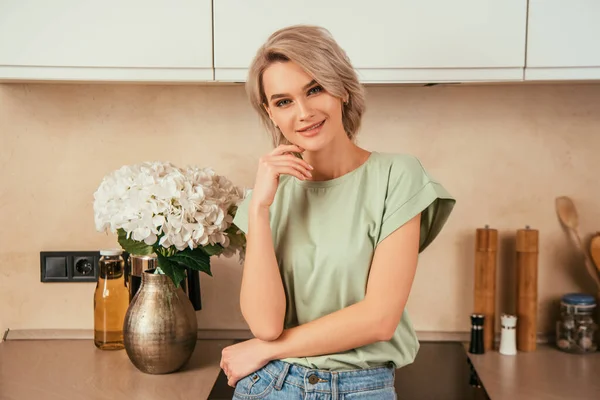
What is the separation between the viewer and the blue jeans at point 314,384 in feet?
4.11

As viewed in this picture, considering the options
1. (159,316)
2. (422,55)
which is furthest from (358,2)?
(159,316)

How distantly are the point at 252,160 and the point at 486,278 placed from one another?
2.17 feet

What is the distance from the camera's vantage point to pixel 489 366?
1.64 m

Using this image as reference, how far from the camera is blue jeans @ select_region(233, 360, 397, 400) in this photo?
49.3 inches

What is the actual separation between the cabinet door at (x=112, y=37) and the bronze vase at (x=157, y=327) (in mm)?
453

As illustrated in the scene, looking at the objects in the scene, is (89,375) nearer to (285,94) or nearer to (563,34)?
(285,94)

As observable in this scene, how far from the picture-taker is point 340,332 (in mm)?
1237

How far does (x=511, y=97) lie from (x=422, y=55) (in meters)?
0.45

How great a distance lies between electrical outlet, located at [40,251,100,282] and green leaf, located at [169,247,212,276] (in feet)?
1.37

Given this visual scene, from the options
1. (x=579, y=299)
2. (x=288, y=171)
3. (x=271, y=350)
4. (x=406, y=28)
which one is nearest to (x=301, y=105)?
(x=288, y=171)

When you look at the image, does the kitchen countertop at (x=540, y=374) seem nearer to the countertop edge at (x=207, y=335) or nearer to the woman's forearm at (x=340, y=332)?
the countertop edge at (x=207, y=335)

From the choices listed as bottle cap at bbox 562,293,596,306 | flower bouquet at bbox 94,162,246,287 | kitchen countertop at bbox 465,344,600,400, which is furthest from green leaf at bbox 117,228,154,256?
bottle cap at bbox 562,293,596,306

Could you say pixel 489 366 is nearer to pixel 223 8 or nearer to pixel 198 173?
pixel 198 173

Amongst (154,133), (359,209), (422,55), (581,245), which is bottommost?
(581,245)
